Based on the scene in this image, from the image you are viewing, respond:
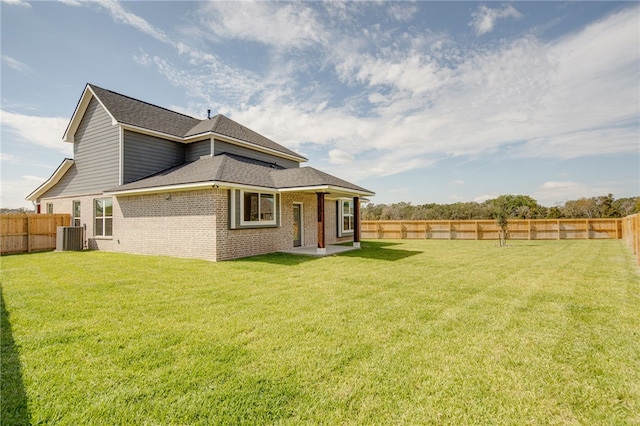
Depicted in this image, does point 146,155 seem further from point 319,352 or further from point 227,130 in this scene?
point 319,352

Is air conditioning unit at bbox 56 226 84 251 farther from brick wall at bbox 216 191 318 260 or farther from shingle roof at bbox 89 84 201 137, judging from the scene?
brick wall at bbox 216 191 318 260

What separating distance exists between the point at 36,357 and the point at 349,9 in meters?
13.3

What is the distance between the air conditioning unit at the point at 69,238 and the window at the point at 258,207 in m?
9.98

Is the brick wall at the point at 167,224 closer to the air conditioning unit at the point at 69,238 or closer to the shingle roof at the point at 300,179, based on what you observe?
the air conditioning unit at the point at 69,238

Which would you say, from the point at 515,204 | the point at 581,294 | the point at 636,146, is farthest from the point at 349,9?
the point at 515,204

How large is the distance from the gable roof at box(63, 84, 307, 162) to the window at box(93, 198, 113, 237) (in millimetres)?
4133

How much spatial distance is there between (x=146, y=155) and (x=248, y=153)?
17.1 feet

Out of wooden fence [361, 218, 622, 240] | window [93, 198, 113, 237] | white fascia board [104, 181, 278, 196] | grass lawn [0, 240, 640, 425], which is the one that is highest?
white fascia board [104, 181, 278, 196]

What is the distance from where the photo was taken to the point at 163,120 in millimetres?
16234

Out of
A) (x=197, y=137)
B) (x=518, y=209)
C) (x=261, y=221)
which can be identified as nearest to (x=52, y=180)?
(x=197, y=137)

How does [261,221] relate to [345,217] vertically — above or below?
below

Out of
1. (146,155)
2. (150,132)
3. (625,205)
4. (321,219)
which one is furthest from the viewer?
(625,205)

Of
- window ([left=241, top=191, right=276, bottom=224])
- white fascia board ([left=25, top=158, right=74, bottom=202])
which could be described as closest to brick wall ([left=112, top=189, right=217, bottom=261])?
window ([left=241, top=191, right=276, bottom=224])

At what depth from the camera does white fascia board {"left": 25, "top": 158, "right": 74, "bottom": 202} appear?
16.3 m
